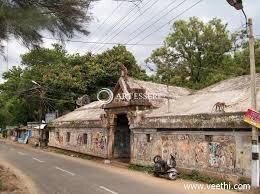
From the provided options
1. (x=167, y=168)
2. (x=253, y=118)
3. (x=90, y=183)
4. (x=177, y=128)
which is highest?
(x=253, y=118)

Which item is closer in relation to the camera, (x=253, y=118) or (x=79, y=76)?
(x=253, y=118)

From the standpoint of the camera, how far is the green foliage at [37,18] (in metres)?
10.4

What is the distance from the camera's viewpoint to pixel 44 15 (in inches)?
433

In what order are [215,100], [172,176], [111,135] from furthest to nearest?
[111,135]
[215,100]
[172,176]

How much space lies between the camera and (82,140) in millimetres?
35625

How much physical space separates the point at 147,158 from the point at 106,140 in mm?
6607

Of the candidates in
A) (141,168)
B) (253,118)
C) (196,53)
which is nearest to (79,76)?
(196,53)

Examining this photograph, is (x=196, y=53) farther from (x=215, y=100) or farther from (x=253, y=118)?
(x=253, y=118)

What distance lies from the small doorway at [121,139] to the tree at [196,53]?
15500mm

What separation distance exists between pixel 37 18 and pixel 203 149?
1227 cm

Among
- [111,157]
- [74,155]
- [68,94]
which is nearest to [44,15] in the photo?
[111,157]

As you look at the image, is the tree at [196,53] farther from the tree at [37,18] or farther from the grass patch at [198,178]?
the tree at [37,18]

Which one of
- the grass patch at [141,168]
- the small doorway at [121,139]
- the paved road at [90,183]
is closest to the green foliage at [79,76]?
the small doorway at [121,139]

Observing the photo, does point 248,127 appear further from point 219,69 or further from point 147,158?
point 219,69
